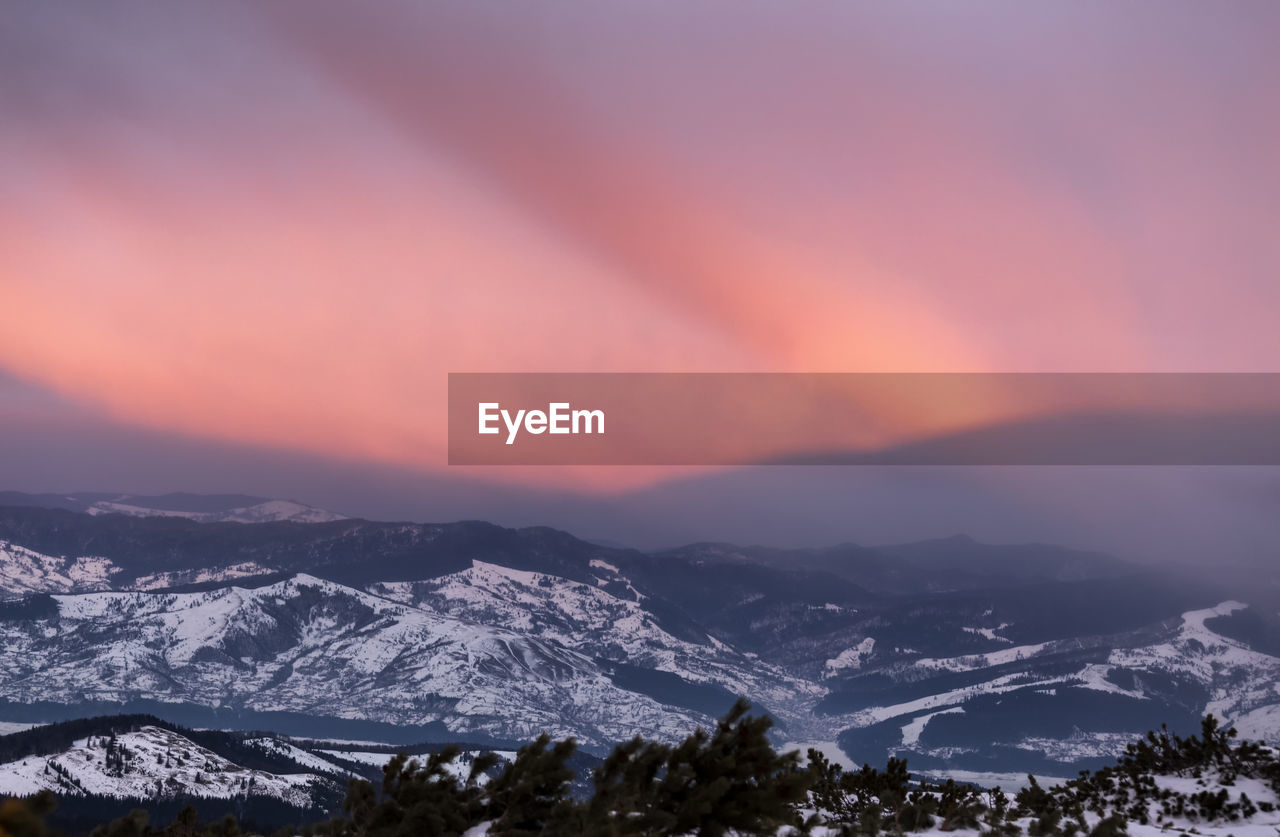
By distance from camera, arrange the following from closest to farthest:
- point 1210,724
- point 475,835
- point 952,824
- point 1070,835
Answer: point 475,835 → point 1070,835 → point 952,824 → point 1210,724

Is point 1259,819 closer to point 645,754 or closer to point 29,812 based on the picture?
point 645,754

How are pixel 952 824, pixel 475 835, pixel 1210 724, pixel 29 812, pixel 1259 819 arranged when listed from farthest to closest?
pixel 1210 724, pixel 1259 819, pixel 952 824, pixel 475 835, pixel 29 812

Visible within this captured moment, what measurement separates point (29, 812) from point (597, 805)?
19791 mm

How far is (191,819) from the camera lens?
43.2 meters

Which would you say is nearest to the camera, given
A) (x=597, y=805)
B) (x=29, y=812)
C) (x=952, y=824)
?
(x=29, y=812)

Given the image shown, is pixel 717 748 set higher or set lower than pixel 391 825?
higher

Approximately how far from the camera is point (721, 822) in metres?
31.3

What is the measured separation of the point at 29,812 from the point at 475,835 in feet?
71.4

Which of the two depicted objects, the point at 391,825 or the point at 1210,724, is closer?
the point at 391,825

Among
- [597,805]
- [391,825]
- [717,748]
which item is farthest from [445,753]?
[717,748]

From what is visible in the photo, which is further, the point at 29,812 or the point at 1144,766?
the point at 1144,766

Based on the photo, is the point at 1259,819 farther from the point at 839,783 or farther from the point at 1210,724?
the point at 839,783

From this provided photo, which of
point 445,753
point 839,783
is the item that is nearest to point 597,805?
point 445,753

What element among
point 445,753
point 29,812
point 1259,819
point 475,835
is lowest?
point 1259,819
